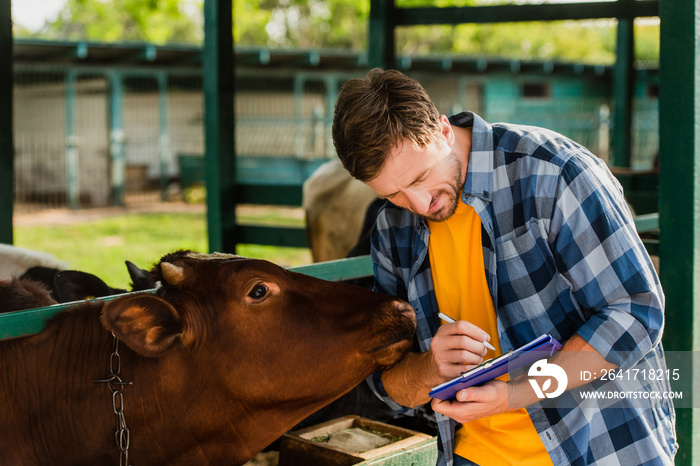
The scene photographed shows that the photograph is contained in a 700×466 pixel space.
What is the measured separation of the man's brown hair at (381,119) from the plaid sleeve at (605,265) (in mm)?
405

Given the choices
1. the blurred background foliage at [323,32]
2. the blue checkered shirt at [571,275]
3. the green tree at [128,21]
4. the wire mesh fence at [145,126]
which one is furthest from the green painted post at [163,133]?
the blue checkered shirt at [571,275]

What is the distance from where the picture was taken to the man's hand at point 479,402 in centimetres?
206

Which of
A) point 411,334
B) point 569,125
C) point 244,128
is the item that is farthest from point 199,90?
point 411,334

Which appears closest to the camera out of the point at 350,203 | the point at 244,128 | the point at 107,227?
the point at 350,203

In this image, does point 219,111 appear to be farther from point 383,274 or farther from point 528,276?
point 528,276

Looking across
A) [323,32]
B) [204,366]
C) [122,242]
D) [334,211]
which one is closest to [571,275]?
[204,366]

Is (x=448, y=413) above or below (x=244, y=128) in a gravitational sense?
below

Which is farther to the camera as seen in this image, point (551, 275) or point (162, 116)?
point (162, 116)

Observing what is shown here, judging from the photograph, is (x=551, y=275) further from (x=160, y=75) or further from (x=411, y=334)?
(x=160, y=75)

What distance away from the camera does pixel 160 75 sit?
20750 millimetres

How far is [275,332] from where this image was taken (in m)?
2.49

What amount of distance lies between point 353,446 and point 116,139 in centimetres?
1816

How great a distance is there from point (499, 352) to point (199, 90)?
69.9ft

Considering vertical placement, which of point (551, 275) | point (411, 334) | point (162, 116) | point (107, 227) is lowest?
point (107, 227)
